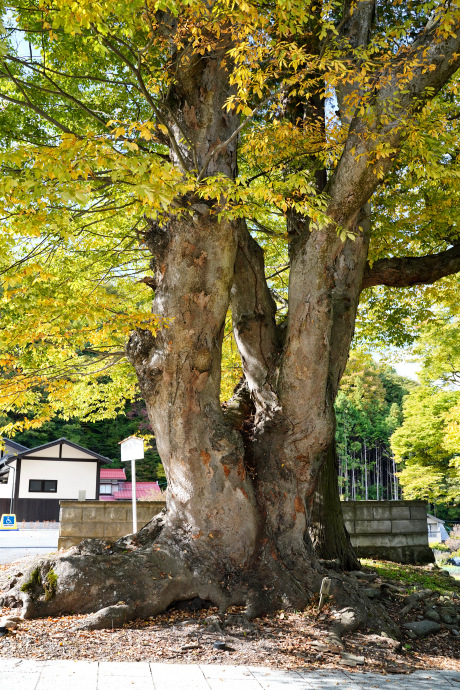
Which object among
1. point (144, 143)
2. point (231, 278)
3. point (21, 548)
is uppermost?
point (144, 143)

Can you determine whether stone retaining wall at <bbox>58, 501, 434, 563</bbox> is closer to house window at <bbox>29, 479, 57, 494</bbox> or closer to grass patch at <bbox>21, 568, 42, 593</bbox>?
grass patch at <bbox>21, 568, 42, 593</bbox>

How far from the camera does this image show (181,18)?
612 centimetres

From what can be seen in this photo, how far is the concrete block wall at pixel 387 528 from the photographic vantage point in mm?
10641

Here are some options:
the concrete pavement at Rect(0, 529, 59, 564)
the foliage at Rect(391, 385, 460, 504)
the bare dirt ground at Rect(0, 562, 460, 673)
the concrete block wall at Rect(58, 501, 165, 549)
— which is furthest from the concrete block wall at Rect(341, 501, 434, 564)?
the foliage at Rect(391, 385, 460, 504)

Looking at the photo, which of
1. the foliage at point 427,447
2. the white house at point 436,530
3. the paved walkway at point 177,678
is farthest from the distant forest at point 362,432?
the paved walkway at point 177,678

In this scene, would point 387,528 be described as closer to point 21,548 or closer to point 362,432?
point 21,548

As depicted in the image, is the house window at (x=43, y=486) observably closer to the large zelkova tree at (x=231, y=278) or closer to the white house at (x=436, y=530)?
the large zelkova tree at (x=231, y=278)

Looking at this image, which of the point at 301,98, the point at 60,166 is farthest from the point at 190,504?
the point at 301,98

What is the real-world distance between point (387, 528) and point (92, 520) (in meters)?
5.66

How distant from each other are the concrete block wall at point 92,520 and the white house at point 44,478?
52.5 feet

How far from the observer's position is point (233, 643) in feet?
15.3

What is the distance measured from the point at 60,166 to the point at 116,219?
5212mm

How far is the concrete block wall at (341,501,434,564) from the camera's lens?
34.9ft

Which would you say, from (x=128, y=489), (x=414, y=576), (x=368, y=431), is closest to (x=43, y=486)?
(x=128, y=489)
